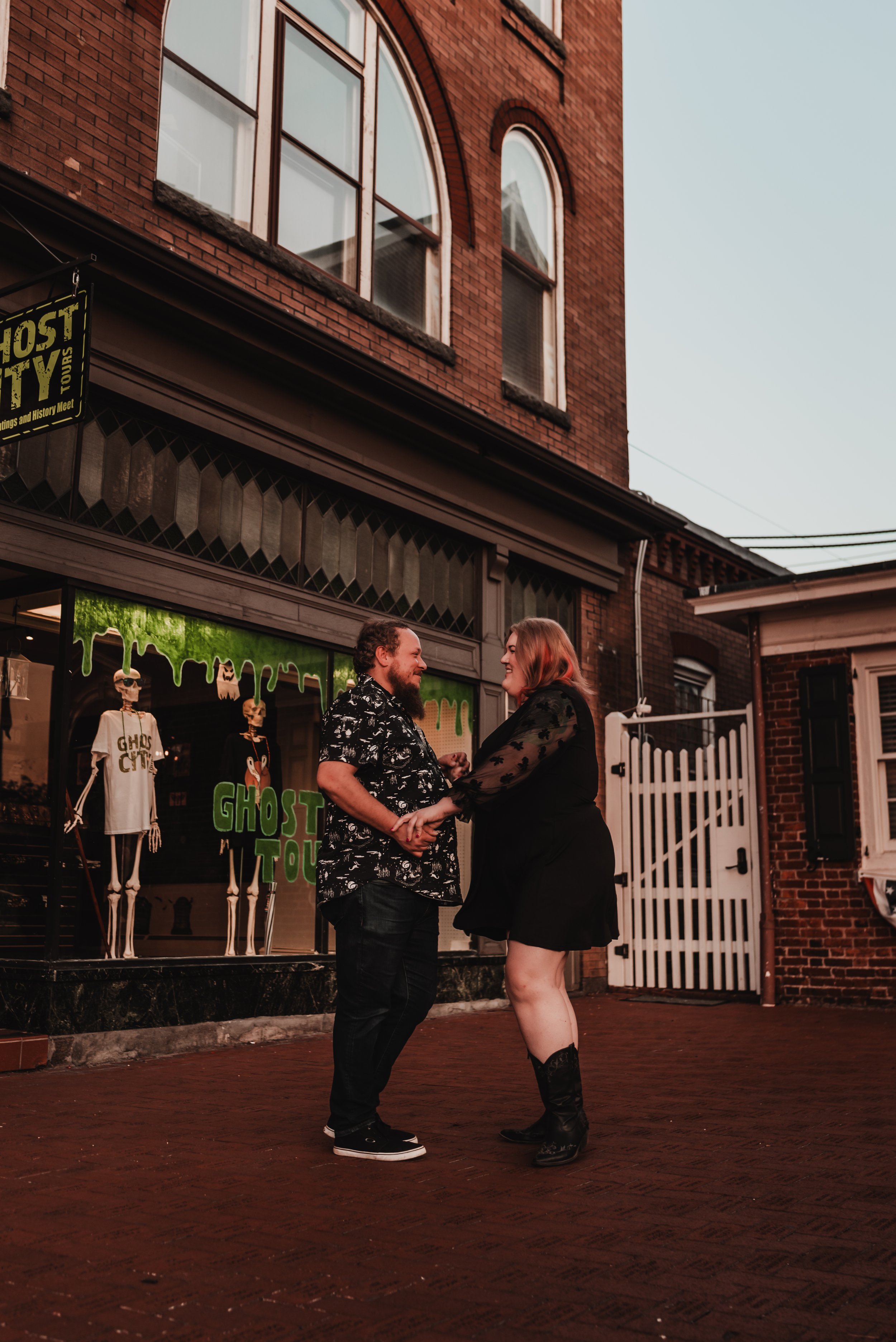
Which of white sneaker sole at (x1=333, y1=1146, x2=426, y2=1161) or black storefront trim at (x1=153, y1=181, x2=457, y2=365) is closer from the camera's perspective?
white sneaker sole at (x1=333, y1=1146, x2=426, y2=1161)

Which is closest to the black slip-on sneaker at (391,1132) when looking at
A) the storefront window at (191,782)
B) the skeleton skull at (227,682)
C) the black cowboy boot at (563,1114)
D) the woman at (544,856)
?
the black cowboy boot at (563,1114)

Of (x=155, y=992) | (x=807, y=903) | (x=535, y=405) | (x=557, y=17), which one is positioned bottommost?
(x=155, y=992)

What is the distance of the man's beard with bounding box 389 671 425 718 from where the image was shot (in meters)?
4.71

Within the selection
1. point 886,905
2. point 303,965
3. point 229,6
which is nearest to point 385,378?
point 229,6

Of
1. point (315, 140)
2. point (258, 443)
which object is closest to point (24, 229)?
point (258, 443)

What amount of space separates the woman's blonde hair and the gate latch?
267 inches

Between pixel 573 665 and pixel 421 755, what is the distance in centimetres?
65

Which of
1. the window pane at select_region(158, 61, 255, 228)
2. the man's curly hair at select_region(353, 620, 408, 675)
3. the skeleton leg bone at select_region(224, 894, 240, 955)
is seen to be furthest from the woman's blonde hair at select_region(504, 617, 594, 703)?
the window pane at select_region(158, 61, 255, 228)

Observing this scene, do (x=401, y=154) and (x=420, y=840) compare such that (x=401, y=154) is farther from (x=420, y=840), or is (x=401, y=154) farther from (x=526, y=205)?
(x=420, y=840)

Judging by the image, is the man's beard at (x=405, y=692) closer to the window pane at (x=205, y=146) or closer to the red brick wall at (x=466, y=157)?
the red brick wall at (x=466, y=157)

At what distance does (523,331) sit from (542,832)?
8.46m

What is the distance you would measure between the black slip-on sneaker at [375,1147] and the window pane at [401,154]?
821 centimetres

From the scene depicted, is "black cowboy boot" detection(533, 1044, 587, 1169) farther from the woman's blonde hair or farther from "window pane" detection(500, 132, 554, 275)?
"window pane" detection(500, 132, 554, 275)

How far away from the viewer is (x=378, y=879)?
4406 mm
